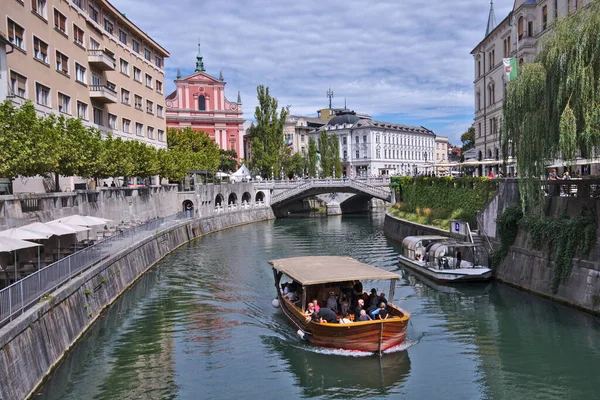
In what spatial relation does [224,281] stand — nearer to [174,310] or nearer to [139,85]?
[174,310]

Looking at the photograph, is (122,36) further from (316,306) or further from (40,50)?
(316,306)

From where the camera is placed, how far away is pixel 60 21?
44.6 metres

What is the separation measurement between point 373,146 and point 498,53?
8315 cm

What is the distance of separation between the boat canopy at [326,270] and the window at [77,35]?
31078mm

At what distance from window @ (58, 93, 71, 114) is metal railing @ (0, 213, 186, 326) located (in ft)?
49.8

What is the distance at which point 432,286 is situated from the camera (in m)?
33.8

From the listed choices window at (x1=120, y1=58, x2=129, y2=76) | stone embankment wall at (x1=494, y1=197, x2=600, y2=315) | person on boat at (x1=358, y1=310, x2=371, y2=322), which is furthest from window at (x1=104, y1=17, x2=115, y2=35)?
person on boat at (x1=358, y1=310, x2=371, y2=322)

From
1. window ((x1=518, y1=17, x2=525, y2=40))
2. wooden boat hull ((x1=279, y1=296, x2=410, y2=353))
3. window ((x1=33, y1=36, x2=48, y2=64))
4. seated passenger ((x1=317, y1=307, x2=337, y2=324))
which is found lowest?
wooden boat hull ((x1=279, y1=296, x2=410, y2=353))

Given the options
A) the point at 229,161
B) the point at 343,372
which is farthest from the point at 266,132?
the point at 343,372

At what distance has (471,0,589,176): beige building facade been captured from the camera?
152 ft

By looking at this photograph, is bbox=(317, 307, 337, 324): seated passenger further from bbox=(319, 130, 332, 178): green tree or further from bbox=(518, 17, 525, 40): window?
bbox=(319, 130, 332, 178): green tree

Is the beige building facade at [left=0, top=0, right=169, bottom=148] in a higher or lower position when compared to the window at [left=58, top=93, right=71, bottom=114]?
higher

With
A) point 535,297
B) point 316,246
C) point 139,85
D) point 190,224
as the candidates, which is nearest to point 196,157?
point 139,85

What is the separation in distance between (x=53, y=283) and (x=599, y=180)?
22.7 metres
